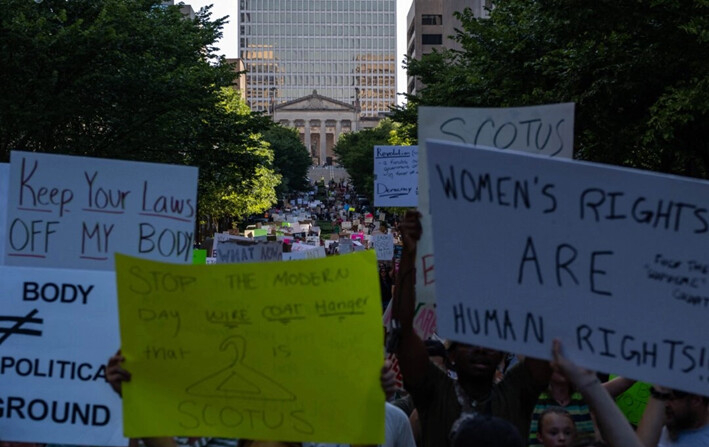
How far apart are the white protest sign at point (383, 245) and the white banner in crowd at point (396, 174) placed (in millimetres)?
3523

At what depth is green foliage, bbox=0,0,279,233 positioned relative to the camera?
21.0 metres

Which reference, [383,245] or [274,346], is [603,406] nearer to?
[274,346]

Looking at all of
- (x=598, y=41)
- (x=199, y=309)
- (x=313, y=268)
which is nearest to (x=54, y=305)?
(x=199, y=309)

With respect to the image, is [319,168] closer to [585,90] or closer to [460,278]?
[585,90]

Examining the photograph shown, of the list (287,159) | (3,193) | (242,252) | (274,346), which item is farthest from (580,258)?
(287,159)

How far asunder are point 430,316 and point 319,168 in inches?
7209

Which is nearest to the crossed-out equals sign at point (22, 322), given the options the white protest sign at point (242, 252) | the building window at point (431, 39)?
the white protest sign at point (242, 252)

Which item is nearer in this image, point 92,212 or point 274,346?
point 274,346

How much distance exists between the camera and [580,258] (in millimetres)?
3504

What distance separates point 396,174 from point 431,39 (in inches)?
4004

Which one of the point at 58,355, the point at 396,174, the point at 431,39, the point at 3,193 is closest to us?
the point at 58,355

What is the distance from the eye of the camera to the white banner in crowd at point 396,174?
16094mm

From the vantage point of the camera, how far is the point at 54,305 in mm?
4762

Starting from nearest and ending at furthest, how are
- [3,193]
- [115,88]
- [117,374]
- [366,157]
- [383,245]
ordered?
1. [117,374]
2. [3,193]
3. [383,245]
4. [115,88]
5. [366,157]
